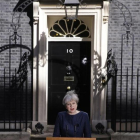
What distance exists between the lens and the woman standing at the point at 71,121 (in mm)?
3867

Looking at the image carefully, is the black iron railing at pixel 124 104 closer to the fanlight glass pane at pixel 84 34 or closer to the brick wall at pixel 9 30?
the fanlight glass pane at pixel 84 34

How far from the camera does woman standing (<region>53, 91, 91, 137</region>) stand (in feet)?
12.7

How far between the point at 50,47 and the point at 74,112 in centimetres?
447

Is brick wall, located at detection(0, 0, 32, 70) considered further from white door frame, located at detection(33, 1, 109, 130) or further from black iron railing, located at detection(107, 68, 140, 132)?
black iron railing, located at detection(107, 68, 140, 132)

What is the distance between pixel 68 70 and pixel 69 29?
1035mm

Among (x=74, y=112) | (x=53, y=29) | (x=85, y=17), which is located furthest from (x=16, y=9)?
(x=74, y=112)

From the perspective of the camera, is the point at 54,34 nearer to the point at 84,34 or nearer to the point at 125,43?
the point at 84,34

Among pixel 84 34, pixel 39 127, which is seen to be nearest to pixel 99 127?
pixel 39 127

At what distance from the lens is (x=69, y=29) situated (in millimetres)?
8258

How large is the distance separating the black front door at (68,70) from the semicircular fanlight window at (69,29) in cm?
24

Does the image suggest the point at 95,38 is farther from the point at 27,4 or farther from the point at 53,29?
the point at 27,4

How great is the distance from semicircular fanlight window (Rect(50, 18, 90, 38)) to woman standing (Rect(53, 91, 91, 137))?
4506 millimetres

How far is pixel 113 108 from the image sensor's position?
7809 millimetres

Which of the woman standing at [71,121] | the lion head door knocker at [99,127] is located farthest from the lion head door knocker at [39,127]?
the woman standing at [71,121]
